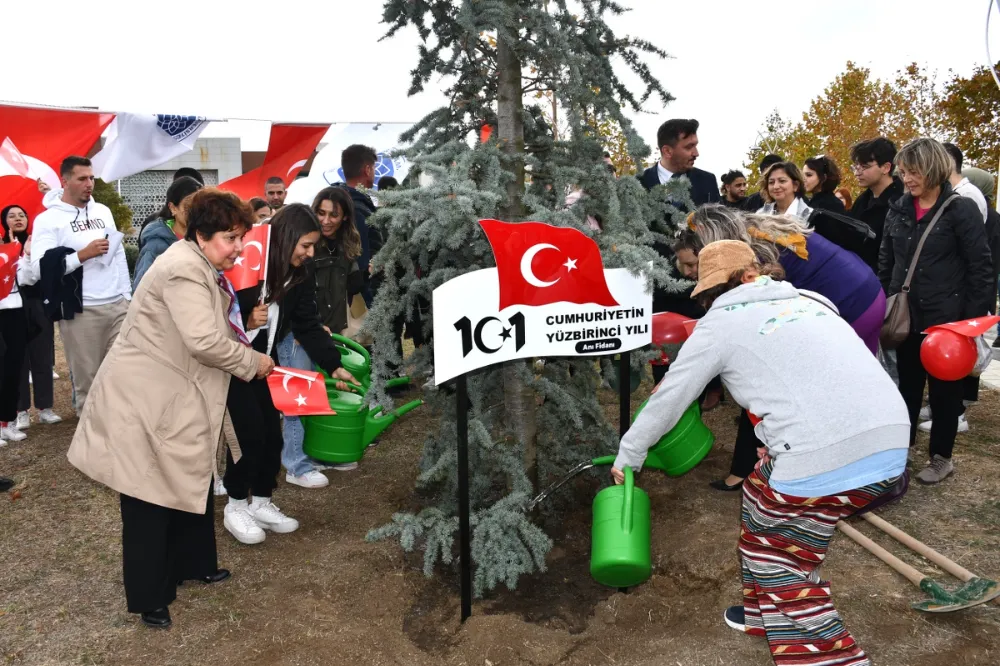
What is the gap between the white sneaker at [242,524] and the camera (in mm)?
4168

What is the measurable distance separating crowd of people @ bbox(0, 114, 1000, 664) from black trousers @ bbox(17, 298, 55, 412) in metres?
0.06

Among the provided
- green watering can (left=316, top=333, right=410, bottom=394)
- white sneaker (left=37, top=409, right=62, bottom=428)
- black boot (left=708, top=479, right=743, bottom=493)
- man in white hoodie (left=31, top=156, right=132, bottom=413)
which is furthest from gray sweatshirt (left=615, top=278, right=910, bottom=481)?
white sneaker (left=37, top=409, right=62, bottom=428)

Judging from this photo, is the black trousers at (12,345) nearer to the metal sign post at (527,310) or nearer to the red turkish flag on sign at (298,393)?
the red turkish flag on sign at (298,393)

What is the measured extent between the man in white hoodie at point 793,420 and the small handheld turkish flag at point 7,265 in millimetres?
4892

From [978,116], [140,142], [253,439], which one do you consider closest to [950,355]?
[253,439]

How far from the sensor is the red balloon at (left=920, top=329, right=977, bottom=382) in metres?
4.09

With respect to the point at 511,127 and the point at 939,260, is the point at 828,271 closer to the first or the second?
the point at 939,260

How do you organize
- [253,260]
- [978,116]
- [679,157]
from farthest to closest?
[978,116] < [679,157] < [253,260]

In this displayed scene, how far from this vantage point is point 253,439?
3873 mm

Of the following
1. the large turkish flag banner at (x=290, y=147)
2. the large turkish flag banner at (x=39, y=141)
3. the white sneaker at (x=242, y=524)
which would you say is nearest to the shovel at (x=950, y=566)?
the white sneaker at (x=242, y=524)

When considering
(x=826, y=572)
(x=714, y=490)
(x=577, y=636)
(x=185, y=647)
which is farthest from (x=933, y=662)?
(x=185, y=647)

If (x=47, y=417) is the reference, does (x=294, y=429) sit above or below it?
above

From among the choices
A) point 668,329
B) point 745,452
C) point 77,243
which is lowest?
point 745,452

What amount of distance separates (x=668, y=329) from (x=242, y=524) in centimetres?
257
